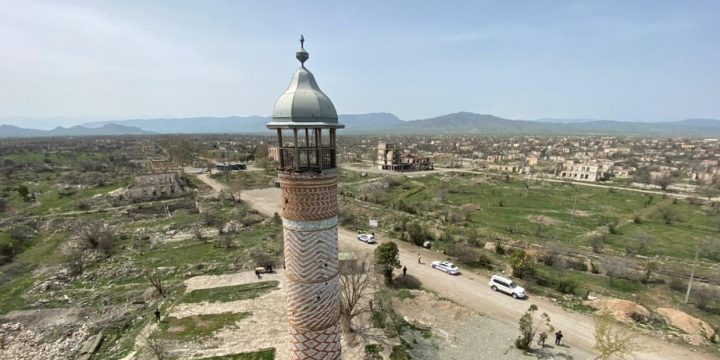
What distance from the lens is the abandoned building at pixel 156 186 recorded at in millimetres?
53562

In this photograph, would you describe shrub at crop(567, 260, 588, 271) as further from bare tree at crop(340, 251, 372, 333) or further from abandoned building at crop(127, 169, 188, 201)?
abandoned building at crop(127, 169, 188, 201)

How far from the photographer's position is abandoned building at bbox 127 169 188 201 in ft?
→ 176

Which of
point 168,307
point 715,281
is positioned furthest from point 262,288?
point 715,281

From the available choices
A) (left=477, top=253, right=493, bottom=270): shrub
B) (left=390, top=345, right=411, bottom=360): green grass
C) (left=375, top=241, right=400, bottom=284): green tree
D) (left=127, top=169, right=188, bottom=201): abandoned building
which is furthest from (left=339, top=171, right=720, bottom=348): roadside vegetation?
(left=127, top=169, right=188, bottom=201): abandoned building

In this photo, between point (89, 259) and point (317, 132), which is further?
point (89, 259)

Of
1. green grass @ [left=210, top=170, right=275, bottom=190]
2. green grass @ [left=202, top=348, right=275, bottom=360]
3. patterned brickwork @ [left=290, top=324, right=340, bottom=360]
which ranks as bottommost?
green grass @ [left=202, top=348, right=275, bottom=360]

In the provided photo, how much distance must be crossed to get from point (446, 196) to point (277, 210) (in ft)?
95.2

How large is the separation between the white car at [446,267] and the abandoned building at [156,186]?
155ft

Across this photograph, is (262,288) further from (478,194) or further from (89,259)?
(478,194)

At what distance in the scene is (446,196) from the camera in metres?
58.0

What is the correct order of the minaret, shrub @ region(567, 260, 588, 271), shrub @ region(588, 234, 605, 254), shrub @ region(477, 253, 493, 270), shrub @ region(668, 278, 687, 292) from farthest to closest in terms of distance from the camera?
1. shrub @ region(588, 234, 605, 254)
2. shrub @ region(567, 260, 588, 271)
3. shrub @ region(477, 253, 493, 270)
4. shrub @ region(668, 278, 687, 292)
5. the minaret

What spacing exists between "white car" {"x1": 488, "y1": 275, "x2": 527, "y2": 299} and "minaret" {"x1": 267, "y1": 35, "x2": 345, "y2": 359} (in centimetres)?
1933

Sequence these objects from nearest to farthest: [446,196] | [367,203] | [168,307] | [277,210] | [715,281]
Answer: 1. [168,307]
2. [715,281]
3. [277,210]
4. [367,203]
5. [446,196]

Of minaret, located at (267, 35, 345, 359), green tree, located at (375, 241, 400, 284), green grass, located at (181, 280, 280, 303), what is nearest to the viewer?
minaret, located at (267, 35, 345, 359)
